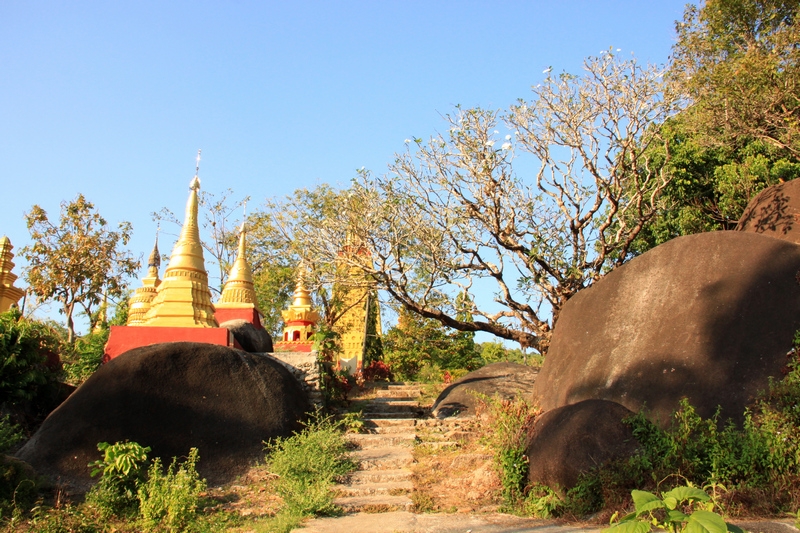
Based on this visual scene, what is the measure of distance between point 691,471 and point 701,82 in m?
9.94

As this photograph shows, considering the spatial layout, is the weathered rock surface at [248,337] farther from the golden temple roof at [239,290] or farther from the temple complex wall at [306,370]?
the golden temple roof at [239,290]

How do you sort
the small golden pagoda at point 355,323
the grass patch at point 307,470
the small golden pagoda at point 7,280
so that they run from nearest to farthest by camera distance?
the grass patch at point 307,470
the small golden pagoda at point 7,280
the small golden pagoda at point 355,323

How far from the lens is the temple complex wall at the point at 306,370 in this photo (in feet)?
31.8

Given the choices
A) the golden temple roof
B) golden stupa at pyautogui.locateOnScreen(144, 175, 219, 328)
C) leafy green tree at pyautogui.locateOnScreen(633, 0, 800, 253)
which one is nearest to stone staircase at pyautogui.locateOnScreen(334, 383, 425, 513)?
golden stupa at pyautogui.locateOnScreen(144, 175, 219, 328)

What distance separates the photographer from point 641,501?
3.38 meters

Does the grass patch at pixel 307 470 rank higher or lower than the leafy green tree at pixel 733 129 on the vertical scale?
lower

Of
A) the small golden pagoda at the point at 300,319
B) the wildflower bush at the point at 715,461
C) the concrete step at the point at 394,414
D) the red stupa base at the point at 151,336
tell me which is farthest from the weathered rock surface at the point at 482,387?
the small golden pagoda at the point at 300,319

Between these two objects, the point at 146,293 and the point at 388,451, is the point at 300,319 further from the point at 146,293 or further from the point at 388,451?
the point at 388,451

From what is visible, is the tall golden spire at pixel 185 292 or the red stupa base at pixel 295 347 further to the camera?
the red stupa base at pixel 295 347

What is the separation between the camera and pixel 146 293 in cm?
1952

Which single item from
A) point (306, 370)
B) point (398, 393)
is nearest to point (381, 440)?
point (306, 370)

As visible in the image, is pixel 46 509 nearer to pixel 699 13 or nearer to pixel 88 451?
pixel 88 451

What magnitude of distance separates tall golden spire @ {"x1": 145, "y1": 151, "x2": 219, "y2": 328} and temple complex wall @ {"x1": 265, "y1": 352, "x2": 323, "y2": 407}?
69.7 inches

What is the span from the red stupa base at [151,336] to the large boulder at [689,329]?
16.4ft
